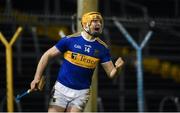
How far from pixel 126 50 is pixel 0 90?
3507mm

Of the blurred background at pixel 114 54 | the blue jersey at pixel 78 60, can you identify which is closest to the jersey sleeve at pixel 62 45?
the blue jersey at pixel 78 60

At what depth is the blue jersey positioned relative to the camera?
333 inches

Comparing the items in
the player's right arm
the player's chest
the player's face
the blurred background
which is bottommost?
the blurred background

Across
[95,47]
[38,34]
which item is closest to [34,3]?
[38,34]

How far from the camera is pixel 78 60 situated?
845 centimetres

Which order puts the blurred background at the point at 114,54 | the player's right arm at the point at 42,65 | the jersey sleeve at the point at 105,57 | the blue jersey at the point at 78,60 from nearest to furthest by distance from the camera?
the player's right arm at the point at 42,65 < the blue jersey at the point at 78,60 < the jersey sleeve at the point at 105,57 < the blurred background at the point at 114,54

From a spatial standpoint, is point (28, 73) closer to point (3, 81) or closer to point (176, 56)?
point (3, 81)

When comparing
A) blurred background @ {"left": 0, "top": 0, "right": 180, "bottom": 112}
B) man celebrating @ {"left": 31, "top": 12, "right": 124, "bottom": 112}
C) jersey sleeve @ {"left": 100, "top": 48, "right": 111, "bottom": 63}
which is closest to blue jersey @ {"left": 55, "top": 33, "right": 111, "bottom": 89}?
man celebrating @ {"left": 31, "top": 12, "right": 124, "bottom": 112}

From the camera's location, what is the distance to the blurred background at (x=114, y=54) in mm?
13688

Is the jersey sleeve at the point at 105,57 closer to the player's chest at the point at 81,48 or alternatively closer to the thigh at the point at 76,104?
the player's chest at the point at 81,48

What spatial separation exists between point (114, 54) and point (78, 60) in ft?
23.2

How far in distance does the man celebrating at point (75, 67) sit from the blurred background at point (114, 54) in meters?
4.03

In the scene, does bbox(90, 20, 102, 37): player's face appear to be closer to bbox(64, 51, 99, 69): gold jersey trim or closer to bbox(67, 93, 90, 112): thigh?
bbox(64, 51, 99, 69): gold jersey trim

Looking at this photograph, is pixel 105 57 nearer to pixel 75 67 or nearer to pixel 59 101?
pixel 75 67
